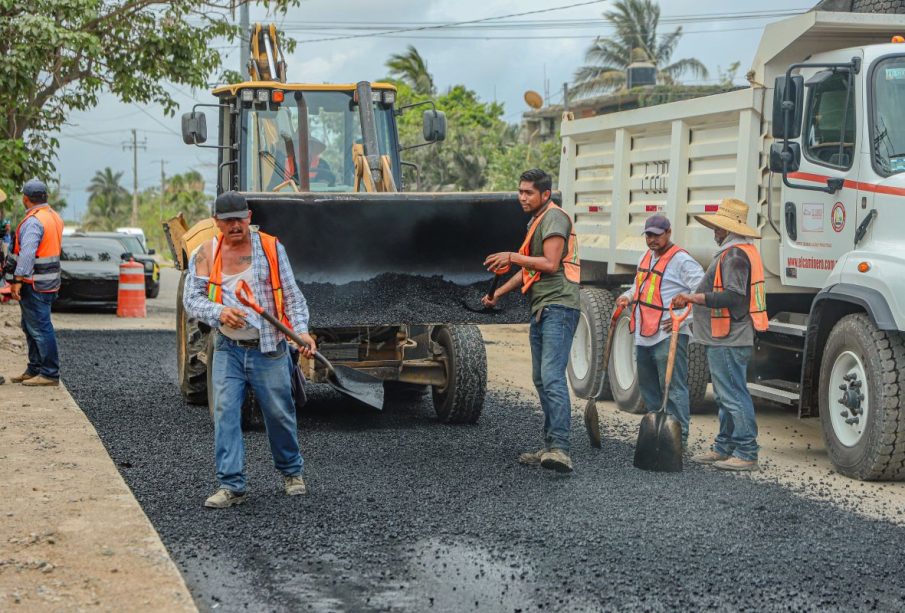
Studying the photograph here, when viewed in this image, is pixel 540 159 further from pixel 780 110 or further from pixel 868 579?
pixel 868 579

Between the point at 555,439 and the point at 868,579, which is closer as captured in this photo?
the point at 868,579

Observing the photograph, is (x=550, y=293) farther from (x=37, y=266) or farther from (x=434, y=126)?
(x=37, y=266)

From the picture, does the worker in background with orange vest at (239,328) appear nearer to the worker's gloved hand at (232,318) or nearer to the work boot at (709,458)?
the worker's gloved hand at (232,318)

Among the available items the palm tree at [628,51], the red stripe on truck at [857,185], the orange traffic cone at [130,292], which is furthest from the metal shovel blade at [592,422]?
the palm tree at [628,51]

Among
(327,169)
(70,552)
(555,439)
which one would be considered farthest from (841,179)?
(70,552)

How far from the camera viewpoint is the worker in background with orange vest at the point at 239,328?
6.34 m

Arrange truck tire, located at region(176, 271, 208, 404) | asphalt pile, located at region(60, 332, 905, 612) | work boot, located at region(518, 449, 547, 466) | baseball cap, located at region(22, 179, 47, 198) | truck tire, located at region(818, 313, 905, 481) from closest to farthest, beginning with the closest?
1. asphalt pile, located at region(60, 332, 905, 612)
2. truck tire, located at region(818, 313, 905, 481)
3. work boot, located at region(518, 449, 547, 466)
4. truck tire, located at region(176, 271, 208, 404)
5. baseball cap, located at region(22, 179, 47, 198)

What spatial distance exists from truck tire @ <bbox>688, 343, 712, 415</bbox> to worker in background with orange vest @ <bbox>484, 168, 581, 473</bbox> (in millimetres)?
2592

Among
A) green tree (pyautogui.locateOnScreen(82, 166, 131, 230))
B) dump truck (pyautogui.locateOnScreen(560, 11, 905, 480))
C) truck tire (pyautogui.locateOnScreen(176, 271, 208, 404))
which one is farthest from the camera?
green tree (pyautogui.locateOnScreen(82, 166, 131, 230))

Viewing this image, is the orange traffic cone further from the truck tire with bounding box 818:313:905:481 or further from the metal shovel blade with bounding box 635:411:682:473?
the truck tire with bounding box 818:313:905:481

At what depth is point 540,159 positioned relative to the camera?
33.8 meters

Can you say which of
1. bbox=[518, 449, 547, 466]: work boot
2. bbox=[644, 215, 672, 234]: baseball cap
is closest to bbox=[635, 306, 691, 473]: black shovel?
bbox=[518, 449, 547, 466]: work boot

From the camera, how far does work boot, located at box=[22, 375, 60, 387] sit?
10914 mm

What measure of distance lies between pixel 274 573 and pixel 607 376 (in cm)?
652
